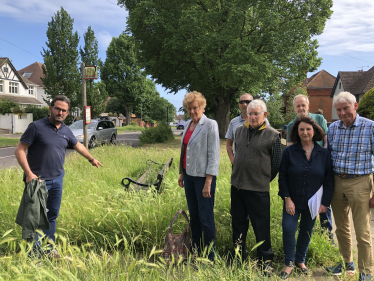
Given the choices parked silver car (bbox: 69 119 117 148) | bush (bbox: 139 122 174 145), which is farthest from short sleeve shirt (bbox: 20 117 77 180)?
bush (bbox: 139 122 174 145)

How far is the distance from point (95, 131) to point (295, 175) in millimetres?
15607

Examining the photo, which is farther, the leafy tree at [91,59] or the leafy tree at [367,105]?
the leafy tree at [91,59]

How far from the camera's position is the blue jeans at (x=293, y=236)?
9.73 ft

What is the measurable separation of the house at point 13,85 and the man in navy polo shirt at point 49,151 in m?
44.0

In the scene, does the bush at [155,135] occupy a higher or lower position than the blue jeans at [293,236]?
higher

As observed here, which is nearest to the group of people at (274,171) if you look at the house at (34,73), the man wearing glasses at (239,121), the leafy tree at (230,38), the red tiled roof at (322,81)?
the man wearing glasses at (239,121)

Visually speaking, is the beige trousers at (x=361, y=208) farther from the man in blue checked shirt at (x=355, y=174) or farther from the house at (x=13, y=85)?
the house at (x=13, y=85)

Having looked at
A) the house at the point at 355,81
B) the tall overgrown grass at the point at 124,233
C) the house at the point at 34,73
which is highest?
the house at the point at 34,73

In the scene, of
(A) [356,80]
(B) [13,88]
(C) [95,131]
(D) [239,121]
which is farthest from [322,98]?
(B) [13,88]

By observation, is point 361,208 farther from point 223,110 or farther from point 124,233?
point 223,110

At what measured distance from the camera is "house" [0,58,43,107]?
1620 inches

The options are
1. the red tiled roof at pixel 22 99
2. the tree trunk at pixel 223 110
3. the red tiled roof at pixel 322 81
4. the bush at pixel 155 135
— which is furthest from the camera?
the red tiled roof at pixel 322 81

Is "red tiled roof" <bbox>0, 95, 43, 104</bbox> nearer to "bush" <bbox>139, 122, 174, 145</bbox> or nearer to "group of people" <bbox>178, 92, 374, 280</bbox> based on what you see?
"bush" <bbox>139, 122, 174, 145</bbox>

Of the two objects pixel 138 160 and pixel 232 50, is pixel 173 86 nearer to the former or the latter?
pixel 232 50
